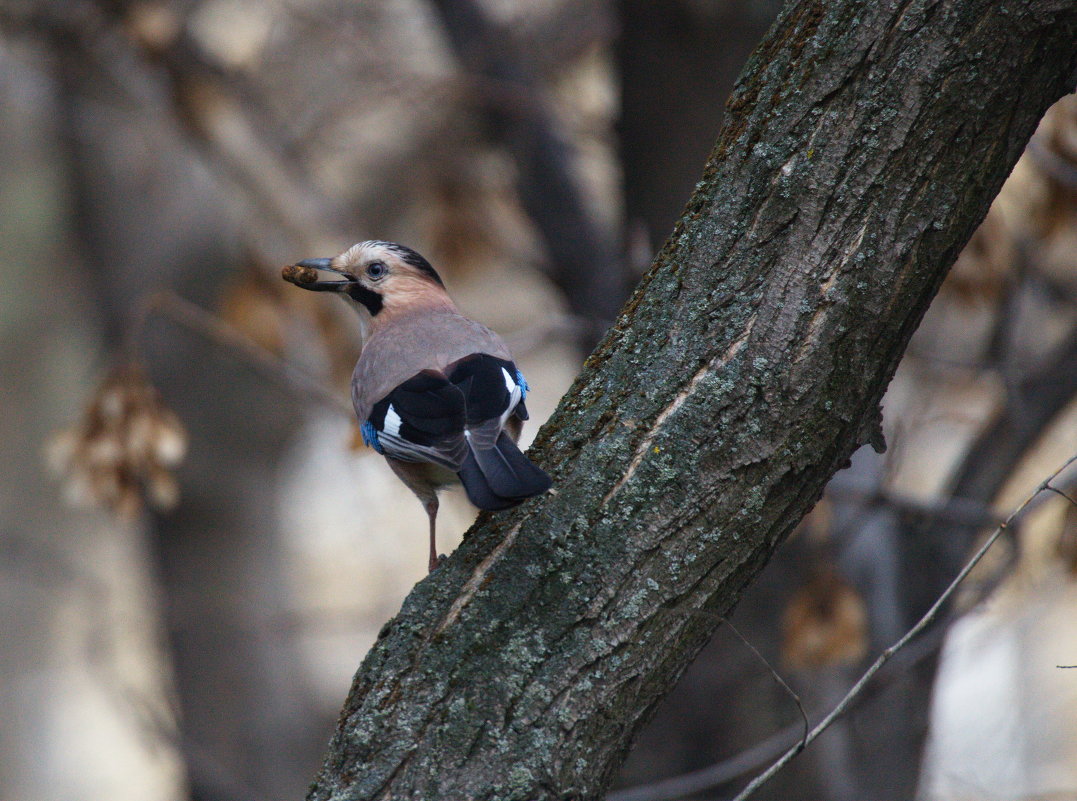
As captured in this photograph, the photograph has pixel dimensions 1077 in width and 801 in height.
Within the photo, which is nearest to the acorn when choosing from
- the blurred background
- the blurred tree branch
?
the blurred background

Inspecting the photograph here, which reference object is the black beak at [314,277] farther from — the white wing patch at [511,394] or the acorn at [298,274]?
the white wing patch at [511,394]

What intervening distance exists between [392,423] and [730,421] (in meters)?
0.87

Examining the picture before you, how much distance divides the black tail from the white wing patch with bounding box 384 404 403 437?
44cm

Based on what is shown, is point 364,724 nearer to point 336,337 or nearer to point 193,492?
point 336,337

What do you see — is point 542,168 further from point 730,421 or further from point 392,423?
point 730,421

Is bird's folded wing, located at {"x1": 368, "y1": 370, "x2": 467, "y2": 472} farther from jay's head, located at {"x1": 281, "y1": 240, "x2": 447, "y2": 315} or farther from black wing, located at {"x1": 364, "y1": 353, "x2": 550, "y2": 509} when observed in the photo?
jay's head, located at {"x1": 281, "y1": 240, "x2": 447, "y2": 315}

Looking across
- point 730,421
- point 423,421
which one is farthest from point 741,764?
point 730,421

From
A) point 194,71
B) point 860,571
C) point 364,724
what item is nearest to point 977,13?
point 364,724

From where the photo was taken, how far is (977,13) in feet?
5.54

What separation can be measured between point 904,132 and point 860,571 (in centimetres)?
300

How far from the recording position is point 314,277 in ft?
9.39

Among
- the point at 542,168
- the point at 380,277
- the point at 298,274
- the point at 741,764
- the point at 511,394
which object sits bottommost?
the point at 741,764

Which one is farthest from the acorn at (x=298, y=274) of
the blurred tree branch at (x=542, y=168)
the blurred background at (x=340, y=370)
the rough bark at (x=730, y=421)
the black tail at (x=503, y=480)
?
the blurred tree branch at (x=542, y=168)

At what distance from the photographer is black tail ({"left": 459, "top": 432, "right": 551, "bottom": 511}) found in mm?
1703
